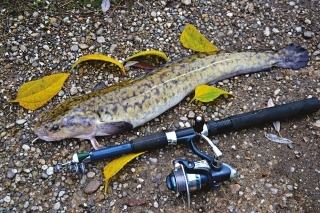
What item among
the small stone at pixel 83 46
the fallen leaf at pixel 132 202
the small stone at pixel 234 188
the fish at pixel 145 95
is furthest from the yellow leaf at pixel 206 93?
the small stone at pixel 83 46

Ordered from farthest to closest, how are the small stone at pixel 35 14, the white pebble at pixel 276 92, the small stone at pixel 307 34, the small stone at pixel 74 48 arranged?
1. the small stone at pixel 35 14
2. the small stone at pixel 307 34
3. the small stone at pixel 74 48
4. the white pebble at pixel 276 92

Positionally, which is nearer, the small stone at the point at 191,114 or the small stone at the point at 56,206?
the small stone at the point at 56,206

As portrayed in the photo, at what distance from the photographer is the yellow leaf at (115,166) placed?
329 cm

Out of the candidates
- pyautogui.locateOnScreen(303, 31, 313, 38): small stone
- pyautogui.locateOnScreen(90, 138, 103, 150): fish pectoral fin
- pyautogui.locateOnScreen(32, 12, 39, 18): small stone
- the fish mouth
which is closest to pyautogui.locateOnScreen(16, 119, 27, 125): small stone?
the fish mouth

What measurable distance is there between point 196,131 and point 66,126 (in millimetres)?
895

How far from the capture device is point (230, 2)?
4.34m

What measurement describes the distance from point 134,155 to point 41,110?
0.81 m

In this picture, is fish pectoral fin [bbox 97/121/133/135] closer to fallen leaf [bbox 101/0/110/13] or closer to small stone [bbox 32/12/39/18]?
fallen leaf [bbox 101/0/110/13]

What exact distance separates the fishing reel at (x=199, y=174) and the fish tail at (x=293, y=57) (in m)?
1.05

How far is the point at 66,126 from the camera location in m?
3.39

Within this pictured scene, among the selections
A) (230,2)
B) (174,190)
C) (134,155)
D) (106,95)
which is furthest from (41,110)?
(230,2)

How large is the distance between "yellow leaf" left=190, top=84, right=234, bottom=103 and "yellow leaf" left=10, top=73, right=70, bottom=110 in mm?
1035

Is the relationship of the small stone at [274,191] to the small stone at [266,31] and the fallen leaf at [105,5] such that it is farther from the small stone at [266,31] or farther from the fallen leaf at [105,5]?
the fallen leaf at [105,5]

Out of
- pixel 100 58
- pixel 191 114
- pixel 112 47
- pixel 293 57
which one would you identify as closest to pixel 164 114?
pixel 191 114
